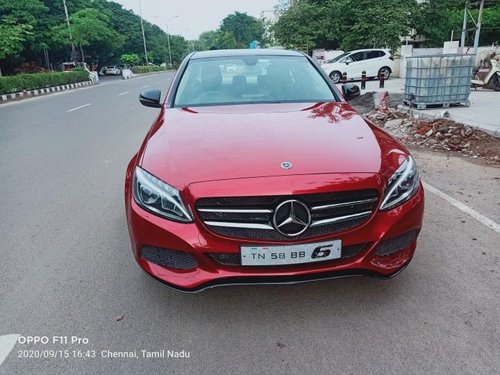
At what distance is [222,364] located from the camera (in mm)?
2127

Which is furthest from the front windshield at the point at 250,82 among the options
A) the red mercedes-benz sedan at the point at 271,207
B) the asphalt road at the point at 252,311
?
the asphalt road at the point at 252,311

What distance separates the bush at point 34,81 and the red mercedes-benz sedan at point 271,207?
73.8 ft

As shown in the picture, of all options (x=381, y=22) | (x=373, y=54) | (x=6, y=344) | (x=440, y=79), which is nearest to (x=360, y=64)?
(x=373, y=54)

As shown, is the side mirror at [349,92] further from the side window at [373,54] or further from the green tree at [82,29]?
the green tree at [82,29]

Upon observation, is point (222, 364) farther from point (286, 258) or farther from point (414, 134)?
point (414, 134)

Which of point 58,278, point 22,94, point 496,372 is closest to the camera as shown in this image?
point 496,372

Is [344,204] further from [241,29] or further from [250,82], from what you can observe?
[241,29]

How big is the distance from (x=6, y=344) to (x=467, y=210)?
12.3ft

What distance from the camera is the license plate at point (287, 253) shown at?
85.5 inches

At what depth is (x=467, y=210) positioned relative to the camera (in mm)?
3969

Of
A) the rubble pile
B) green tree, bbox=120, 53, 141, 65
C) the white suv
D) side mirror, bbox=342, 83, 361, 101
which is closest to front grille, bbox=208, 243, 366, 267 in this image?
side mirror, bbox=342, 83, 361, 101

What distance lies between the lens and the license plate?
2.17m

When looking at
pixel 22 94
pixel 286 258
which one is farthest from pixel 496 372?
pixel 22 94

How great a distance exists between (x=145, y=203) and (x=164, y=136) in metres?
0.61
